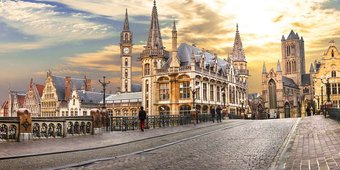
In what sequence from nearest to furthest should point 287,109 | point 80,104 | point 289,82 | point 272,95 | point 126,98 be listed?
point 126,98
point 80,104
point 287,109
point 272,95
point 289,82

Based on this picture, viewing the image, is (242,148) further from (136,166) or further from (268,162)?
(136,166)

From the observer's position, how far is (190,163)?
34.0 ft

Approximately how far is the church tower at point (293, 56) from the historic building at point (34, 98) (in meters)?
94.1

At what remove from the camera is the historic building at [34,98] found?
10394cm

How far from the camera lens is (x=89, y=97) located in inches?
3883

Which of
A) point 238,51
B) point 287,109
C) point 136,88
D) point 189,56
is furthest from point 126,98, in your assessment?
point 287,109

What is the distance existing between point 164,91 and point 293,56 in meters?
96.3

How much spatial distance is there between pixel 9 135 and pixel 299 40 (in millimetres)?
143581

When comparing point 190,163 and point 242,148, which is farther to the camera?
point 242,148

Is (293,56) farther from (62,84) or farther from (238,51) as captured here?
(62,84)

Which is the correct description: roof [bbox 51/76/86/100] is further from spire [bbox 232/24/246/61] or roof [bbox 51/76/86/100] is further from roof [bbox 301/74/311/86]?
roof [bbox 301/74/311/86]

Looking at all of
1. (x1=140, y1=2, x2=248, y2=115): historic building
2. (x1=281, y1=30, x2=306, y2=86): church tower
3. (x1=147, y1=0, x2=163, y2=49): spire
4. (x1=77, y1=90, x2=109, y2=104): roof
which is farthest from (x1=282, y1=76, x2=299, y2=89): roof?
(x1=77, y1=90, x2=109, y2=104): roof

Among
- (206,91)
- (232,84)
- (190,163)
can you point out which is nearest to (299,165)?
(190,163)

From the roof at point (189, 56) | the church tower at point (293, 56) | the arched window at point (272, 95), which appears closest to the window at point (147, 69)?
the roof at point (189, 56)
